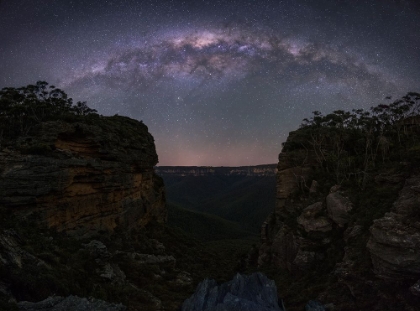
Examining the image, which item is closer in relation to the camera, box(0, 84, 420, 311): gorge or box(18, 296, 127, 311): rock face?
box(18, 296, 127, 311): rock face

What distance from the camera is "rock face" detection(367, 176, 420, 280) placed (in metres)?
23.4

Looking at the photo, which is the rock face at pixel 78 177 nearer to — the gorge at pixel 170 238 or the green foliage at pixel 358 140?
the gorge at pixel 170 238

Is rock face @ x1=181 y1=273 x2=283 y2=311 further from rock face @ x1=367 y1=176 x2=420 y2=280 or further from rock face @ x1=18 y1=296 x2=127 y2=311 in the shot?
rock face @ x1=367 y1=176 x2=420 y2=280

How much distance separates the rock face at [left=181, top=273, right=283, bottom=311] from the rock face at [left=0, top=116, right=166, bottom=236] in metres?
20.1

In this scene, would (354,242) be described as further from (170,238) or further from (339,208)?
(170,238)

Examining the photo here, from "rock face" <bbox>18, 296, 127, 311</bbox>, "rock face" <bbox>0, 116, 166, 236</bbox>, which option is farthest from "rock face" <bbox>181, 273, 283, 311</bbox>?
"rock face" <bbox>0, 116, 166, 236</bbox>

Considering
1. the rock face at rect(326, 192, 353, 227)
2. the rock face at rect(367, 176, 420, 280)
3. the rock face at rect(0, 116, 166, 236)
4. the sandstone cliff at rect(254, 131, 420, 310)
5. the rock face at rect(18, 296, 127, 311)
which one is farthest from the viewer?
the rock face at rect(326, 192, 353, 227)

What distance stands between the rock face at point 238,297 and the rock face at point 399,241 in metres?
10.4

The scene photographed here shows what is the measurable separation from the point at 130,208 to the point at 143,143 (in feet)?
53.7

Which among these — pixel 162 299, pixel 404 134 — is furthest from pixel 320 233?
pixel 404 134

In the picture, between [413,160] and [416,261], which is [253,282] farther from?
[413,160]

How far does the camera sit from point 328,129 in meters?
54.6

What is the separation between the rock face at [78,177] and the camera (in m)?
31.4

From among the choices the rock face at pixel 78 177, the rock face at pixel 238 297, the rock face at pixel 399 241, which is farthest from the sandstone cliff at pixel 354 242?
the rock face at pixel 78 177
